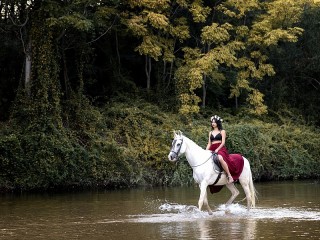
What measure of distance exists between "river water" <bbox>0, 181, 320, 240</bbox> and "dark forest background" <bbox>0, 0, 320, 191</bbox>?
3.69 m

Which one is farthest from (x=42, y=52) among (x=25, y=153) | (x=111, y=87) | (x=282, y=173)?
(x=282, y=173)

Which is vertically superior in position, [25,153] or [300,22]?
[300,22]

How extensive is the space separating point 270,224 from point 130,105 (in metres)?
20.0

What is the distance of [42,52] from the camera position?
2948 cm

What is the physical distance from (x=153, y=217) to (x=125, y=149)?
1239cm

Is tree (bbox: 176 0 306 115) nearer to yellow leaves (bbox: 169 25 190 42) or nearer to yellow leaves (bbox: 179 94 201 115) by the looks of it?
yellow leaves (bbox: 179 94 201 115)

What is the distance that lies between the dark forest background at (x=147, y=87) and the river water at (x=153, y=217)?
3.69 meters

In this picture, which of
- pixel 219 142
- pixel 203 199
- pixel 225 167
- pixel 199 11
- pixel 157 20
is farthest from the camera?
pixel 199 11

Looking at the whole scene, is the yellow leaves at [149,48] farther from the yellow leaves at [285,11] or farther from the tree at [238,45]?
the yellow leaves at [285,11]

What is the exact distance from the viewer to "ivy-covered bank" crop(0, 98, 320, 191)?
26.6m

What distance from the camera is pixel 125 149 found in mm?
29062

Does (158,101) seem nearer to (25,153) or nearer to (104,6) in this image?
(104,6)

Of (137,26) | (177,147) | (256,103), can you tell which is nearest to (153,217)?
(177,147)

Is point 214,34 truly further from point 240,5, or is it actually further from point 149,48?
point 149,48
